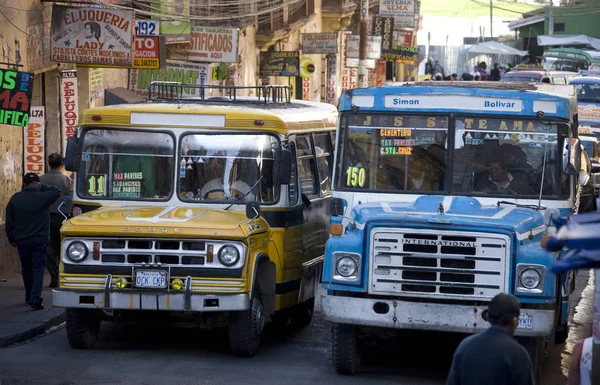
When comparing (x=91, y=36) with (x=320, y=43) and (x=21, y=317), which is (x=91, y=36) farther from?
(x=320, y=43)

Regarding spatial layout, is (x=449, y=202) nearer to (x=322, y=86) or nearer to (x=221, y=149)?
(x=221, y=149)

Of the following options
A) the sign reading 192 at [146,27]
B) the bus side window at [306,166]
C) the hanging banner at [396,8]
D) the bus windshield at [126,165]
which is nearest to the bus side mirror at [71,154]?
the bus windshield at [126,165]

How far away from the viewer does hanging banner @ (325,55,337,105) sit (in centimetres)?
4372

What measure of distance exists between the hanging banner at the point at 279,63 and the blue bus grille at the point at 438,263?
80.8 feet

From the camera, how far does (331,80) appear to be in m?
44.4

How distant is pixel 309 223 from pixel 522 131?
294cm

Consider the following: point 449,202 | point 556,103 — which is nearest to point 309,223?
point 449,202

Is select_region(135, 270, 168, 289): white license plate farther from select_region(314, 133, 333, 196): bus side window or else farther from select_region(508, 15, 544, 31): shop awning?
select_region(508, 15, 544, 31): shop awning

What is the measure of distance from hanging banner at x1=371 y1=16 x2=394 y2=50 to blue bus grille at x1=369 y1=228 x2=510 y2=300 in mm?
33365

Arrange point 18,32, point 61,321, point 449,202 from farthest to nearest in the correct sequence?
point 18,32 → point 61,321 → point 449,202

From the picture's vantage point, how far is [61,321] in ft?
44.8

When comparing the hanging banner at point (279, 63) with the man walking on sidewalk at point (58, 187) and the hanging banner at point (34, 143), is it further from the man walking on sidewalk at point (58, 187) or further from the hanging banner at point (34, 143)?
the man walking on sidewalk at point (58, 187)

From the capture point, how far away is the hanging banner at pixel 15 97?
14.4m

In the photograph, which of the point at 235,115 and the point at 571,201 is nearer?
the point at 571,201
